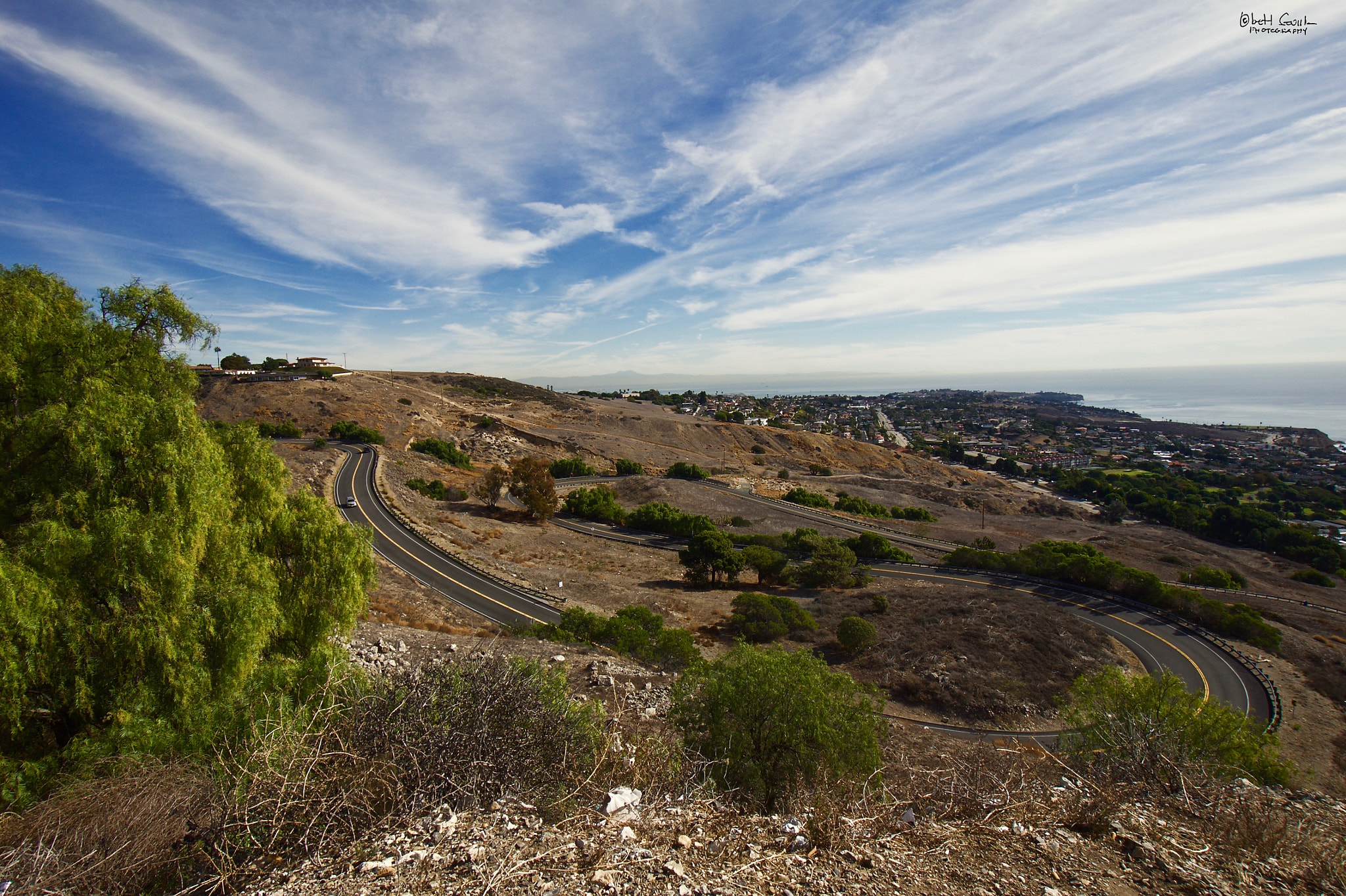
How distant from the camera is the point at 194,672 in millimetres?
8047

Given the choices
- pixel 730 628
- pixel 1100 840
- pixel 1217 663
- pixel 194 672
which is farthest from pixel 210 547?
pixel 1217 663

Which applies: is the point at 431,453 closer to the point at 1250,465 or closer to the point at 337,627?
the point at 337,627

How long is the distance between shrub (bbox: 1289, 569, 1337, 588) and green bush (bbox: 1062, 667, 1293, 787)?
152 ft

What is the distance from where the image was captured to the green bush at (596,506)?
50.4 metres

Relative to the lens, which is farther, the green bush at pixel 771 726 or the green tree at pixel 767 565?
the green tree at pixel 767 565

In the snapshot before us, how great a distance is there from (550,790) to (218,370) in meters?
117

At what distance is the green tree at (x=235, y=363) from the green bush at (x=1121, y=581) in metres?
118

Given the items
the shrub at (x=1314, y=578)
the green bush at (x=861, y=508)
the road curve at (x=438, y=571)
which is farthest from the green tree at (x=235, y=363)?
A: the shrub at (x=1314, y=578)

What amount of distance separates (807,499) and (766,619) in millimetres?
37141

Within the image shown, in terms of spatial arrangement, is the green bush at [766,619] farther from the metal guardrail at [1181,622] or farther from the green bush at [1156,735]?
the metal guardrail at [1181,622]

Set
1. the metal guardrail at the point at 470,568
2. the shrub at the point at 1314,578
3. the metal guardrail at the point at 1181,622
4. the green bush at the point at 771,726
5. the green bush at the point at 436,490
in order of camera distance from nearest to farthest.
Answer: the green bush at the point at 771,726 < the metal guardrail at the point at 1181,622 < the metal guardrail at the point at 470,568 < the shrub at the point at 1314,578 < the green bush at the point at 436,490

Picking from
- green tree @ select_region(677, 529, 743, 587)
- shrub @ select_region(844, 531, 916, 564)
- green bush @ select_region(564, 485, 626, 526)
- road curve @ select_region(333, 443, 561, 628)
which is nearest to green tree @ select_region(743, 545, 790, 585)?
green tree @ select_region(677, 529, 743, 587)

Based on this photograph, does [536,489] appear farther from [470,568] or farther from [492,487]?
[470,568]

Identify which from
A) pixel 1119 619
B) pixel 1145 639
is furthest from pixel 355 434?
pixel 1145 639
